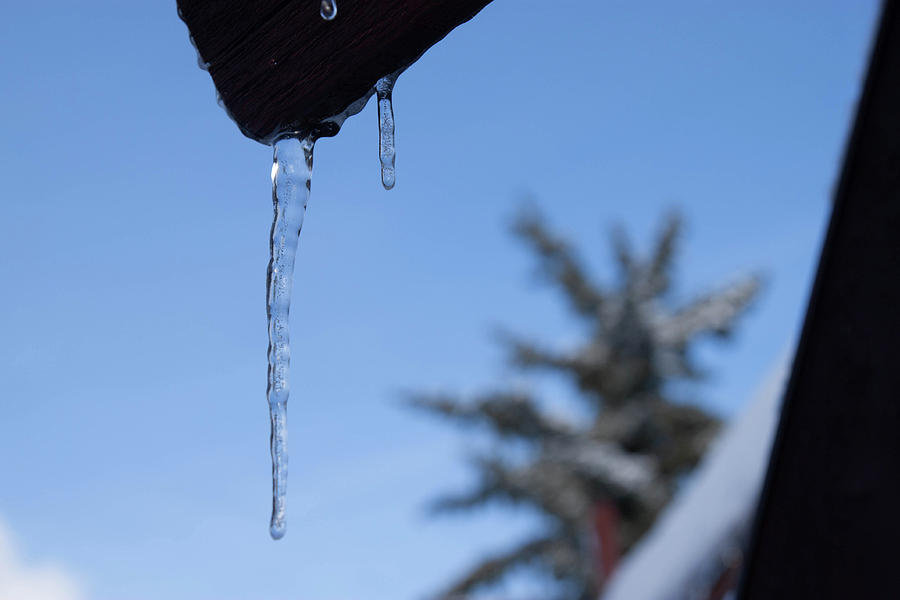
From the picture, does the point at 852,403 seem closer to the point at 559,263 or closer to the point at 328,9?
the point at 328,9

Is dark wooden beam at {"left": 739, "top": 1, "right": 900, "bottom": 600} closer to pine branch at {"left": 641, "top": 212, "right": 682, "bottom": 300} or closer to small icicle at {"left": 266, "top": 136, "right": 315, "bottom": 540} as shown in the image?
small icicle at {"left": 266, "top": 136, "right": 315, "bottom": 540}

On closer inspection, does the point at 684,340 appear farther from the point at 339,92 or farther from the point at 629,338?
the point at 339,92

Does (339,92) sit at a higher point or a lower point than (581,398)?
lower

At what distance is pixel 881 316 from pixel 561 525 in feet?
34.2

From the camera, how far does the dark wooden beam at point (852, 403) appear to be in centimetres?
138

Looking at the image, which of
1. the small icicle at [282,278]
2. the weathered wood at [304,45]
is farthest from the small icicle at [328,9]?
the small icicle at [282,278]

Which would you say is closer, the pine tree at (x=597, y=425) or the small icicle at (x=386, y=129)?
the small icicle at (x=386, y=129)

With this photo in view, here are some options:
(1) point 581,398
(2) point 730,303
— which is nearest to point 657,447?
(1) point 581,398

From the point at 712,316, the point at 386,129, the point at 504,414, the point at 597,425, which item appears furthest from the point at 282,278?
the point at 712,316

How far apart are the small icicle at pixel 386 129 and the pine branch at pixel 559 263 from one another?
11.6m

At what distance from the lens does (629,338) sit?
11641 mm

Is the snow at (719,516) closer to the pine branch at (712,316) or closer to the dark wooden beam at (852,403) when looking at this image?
the dark wooden beam at (852,403)

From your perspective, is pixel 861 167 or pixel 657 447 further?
pixel 657 447

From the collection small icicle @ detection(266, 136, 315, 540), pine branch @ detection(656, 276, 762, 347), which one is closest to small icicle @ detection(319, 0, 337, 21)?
small icicle @ detection(266, 136, 315, 540)
